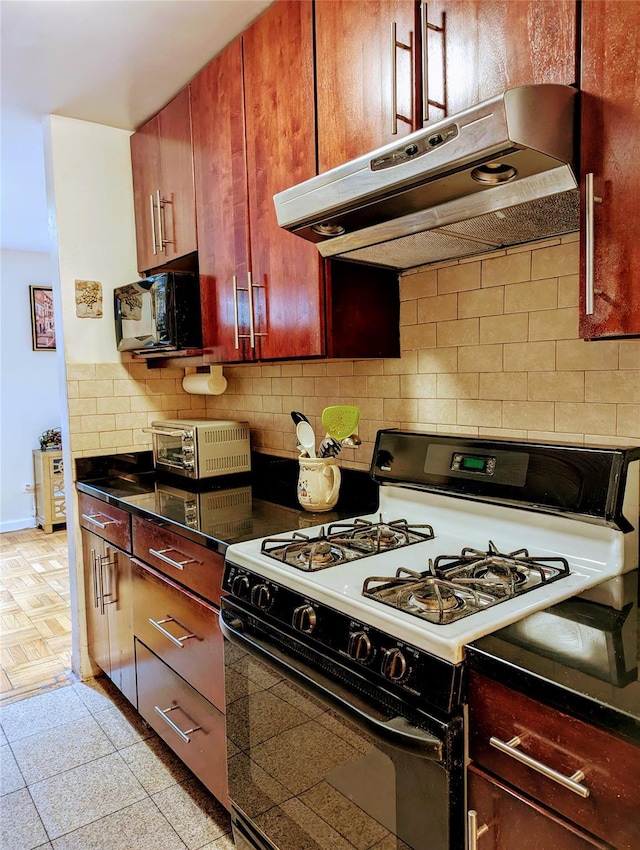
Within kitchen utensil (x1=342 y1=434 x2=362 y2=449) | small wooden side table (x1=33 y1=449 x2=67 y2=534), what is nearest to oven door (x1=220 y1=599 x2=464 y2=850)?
kitchen utensil (x1=342 y1=434 x2=362 y2=449)

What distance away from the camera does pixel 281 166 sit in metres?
1.71

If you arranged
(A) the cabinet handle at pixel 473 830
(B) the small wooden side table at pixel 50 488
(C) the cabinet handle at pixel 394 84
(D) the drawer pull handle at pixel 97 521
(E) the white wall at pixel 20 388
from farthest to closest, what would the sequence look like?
(E) the white wall at pixel 20 388 < (B) the small wooden side table at pixel 50 488 < (D) the drawer pull handle at pixel 97 521 < (C) the cabinet handle at pixel 394 84 < (A) the cabinet handle at pixel 473 830

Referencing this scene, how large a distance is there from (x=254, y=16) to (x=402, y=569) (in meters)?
1.72

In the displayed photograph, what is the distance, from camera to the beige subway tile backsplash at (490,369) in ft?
4.40

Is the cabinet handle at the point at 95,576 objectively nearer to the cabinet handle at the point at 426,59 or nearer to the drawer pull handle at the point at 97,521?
the drawer pull handle at the point at 97,521

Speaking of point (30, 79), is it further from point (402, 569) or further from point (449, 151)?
point (402, 569)

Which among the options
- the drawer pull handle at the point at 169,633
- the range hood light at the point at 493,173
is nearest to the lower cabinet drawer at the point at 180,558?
the drawer pull handle at the point at 169,633

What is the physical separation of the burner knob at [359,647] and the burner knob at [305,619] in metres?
0.12

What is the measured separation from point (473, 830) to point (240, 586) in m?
0.69

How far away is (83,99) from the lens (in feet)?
7.57

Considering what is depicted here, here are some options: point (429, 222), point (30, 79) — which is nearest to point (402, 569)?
point (429, 222)

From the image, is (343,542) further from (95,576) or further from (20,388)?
(20,388)

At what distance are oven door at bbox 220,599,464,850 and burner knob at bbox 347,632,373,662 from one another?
65 millimetres

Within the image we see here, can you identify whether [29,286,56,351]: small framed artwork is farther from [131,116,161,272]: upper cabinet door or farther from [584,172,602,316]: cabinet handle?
[584,172,602,316]: cabinet handle
